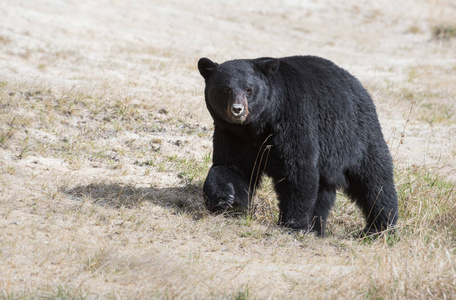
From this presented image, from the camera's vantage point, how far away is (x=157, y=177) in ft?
24.9

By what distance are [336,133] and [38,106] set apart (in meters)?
4.19

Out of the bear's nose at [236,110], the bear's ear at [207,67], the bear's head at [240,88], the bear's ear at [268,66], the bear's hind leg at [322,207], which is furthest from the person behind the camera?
the bear's hind leg at [322,207]

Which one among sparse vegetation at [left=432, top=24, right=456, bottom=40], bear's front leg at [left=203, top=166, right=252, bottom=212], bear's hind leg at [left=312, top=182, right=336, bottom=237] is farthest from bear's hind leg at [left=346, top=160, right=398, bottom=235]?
sparse vegetation at [left=432, top=24, right=456, bottom=40]

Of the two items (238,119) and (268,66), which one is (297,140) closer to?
(238,119)

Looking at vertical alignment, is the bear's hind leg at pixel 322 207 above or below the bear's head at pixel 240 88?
below

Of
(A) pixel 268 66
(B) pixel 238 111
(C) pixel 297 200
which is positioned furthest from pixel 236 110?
(C) pixel 297 200

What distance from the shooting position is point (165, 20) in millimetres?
15891

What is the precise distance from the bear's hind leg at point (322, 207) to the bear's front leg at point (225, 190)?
853 millimetres

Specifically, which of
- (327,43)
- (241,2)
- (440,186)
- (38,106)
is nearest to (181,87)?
(38,106)

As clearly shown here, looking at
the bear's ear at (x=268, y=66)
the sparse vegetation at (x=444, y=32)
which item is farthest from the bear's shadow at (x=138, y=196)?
the sparse vegetation at (x=444, y=32)

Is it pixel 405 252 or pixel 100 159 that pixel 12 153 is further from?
pixel 405 252

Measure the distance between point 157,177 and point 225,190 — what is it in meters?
1.54

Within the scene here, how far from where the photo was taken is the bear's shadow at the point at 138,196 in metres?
6.59

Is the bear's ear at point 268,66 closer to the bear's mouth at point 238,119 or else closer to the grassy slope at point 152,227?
the bear's mouth at point 238,119
